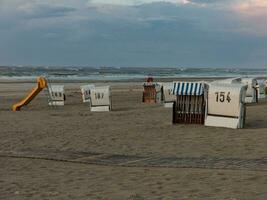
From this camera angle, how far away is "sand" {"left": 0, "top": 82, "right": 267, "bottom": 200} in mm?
7000

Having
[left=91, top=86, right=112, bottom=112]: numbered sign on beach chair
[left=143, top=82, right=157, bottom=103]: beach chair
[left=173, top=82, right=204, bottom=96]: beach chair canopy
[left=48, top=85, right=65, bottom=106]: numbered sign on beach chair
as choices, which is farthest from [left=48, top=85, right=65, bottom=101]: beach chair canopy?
[left=173, top=82, right=204, bottom=96]: beach chair canopy

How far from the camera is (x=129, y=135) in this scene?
13062 millimetres

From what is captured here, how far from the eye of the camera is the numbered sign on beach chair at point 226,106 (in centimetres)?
1392

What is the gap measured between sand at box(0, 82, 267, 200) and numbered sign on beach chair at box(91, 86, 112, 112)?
280cm

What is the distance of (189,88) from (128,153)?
4998mm

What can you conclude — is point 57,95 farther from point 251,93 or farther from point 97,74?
point 97,74

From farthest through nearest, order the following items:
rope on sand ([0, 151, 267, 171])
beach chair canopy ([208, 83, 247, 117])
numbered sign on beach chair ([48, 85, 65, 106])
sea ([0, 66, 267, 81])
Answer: sea ([0, 66, 267, 81]) → numbered sign on beach chair ([48, 85, 65, 106]) → beach chair canopy ([208, 83, 247, 117]) → rope on sand ([0, 151, 267, 171])

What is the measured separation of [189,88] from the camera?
1492cm

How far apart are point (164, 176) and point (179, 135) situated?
4.89 m

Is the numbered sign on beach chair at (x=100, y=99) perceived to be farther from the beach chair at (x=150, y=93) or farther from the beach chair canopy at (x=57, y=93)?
the beach chair at (x=150, y=93)

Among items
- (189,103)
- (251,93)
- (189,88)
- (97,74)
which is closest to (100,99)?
(189,103)

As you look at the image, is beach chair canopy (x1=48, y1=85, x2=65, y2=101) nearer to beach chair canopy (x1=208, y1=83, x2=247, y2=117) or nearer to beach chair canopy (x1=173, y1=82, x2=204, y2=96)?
beach chair canopy (x1=173, y1=82, x2=204, y2=96)

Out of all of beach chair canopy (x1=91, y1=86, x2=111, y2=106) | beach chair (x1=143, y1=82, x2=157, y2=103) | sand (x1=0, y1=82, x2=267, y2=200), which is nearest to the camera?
sand (x1=0, y1=82, x2=267, y2=200)

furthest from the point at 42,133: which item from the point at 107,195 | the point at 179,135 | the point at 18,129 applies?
the point at 107,195
